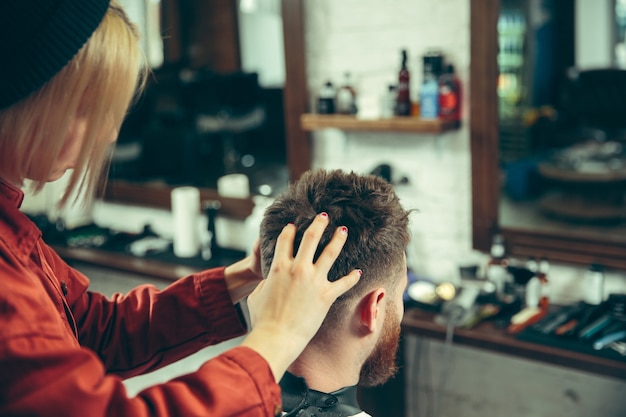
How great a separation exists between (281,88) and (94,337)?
1763 mm

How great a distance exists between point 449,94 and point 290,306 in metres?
1.65

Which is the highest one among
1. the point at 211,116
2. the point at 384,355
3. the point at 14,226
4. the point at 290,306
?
the point at 211,116

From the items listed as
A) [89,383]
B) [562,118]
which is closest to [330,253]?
[89,383]

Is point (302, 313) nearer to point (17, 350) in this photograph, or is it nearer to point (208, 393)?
point (208, 393)

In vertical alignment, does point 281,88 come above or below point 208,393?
above

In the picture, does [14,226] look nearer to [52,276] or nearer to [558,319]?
[52,276]

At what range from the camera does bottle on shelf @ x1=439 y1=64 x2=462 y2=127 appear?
2.40 m

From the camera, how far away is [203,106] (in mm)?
3555

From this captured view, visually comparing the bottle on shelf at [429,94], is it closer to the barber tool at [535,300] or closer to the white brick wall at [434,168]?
the white brick wall at [434,168]

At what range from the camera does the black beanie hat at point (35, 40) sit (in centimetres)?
88

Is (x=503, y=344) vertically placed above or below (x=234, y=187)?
below

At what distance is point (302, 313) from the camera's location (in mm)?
929

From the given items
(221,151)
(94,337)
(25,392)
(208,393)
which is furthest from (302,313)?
(221,151)

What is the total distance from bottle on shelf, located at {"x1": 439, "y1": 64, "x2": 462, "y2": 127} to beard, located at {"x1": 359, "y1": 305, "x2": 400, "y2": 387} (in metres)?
1.21
